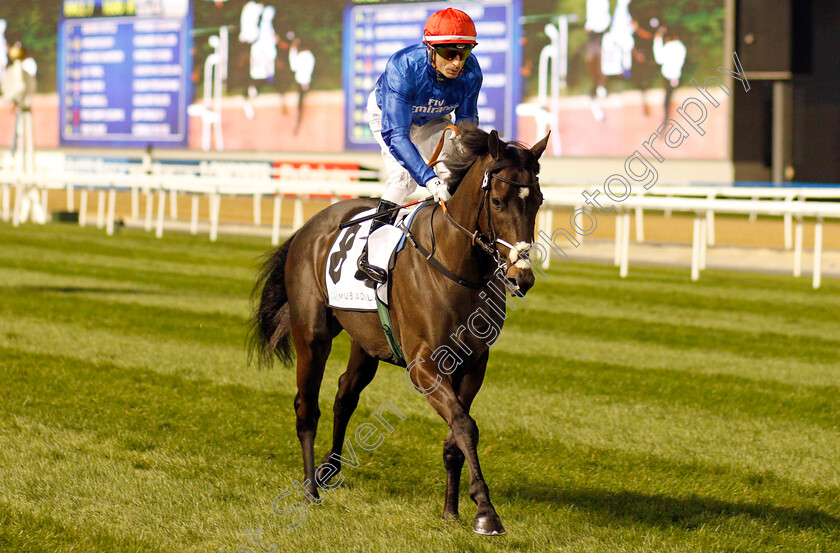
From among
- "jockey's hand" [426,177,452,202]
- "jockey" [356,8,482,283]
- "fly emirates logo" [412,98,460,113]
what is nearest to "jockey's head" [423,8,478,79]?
"jockey" [356,8,482,283]

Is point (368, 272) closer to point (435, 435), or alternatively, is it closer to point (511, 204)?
point (511, 204)

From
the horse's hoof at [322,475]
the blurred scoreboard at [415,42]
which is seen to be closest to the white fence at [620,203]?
the blurred scoreboard at [415,42]

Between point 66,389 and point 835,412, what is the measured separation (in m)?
4.40

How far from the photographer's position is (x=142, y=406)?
5711 mm

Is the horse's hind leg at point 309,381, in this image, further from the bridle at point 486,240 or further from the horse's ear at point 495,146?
the horse's ear at point 495,146

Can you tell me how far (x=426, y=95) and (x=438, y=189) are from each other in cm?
59

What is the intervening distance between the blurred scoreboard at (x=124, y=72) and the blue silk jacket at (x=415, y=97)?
27.7 m

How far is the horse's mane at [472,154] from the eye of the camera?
3.64 m

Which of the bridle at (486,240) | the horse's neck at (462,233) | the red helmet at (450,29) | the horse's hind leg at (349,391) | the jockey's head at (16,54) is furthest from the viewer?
the jockey's head at (16,54)

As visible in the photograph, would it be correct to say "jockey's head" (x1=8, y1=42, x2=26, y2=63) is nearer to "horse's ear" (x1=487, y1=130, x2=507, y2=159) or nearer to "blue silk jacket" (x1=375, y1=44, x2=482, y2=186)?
"blue silk jacket" (x1=375, y1=44, x2=482, y2=186)

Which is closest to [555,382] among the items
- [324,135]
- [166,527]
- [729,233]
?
[166,527]

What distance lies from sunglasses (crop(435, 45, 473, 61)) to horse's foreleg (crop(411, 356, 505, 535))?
1.23 metres

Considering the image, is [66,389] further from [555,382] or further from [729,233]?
[729,233]

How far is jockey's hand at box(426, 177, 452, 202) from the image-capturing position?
3893 millimetres
